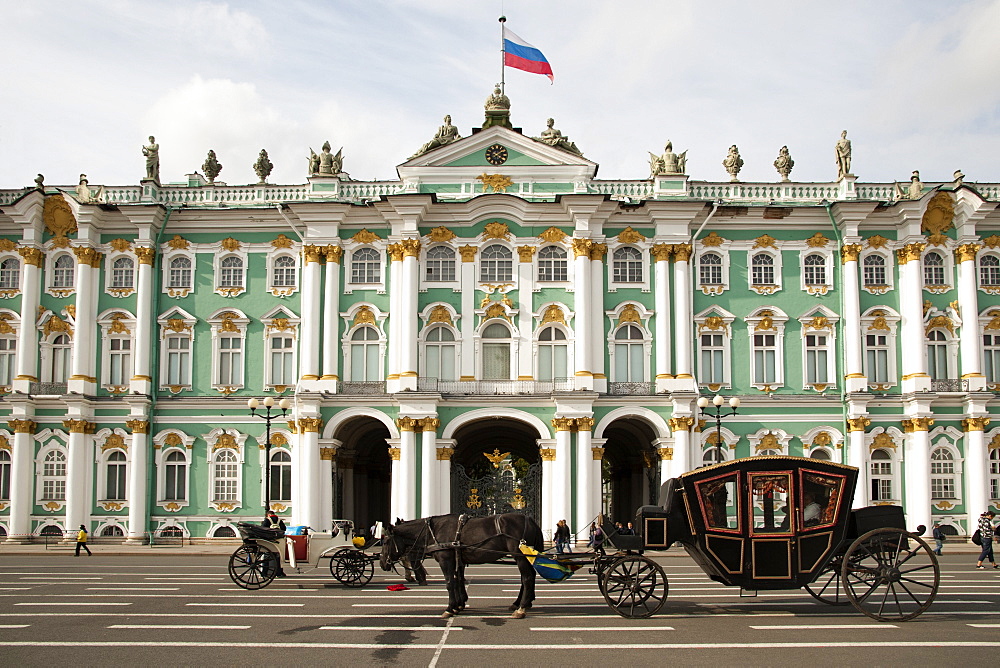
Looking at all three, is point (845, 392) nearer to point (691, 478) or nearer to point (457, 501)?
point (457, 501)

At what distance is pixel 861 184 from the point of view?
134ft

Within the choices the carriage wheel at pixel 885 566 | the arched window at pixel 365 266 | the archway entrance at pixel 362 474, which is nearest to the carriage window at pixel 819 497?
A: the carriage wheel at pixel 885 566

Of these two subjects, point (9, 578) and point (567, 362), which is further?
point (567, 362)

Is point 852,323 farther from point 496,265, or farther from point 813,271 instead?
point 496,265

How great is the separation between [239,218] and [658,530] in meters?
28.2

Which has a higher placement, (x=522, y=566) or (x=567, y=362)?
(x=567, y=362)

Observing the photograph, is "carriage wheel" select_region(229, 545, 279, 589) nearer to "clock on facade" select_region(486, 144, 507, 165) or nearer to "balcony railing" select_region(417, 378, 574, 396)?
"balcony railing" select_region(417, 378, 574, 396)

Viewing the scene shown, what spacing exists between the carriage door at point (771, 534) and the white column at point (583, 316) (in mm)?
20699

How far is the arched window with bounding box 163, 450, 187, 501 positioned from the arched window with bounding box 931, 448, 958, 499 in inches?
1166

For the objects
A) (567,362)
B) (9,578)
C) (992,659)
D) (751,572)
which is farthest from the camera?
(567,362)

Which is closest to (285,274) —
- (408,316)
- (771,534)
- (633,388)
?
(408,316)

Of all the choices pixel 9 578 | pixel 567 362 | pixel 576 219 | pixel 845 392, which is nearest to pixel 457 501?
pixel 567 362

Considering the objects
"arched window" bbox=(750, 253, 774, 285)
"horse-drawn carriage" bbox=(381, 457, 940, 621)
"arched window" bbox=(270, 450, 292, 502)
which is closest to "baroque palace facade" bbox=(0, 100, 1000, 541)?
"arched window" bbox=(270, 450, 292, 502)

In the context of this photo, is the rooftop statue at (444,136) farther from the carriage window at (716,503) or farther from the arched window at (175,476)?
the carriage window at (716,503)
